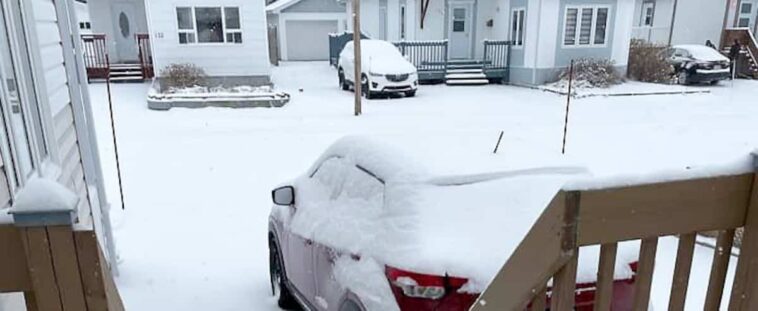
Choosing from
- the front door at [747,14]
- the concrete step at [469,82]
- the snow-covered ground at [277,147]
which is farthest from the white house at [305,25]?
the front door at [747,14]

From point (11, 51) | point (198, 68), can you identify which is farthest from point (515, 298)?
point (198, 68)

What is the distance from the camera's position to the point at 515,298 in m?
1.59

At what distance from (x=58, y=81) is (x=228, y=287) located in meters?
2.24

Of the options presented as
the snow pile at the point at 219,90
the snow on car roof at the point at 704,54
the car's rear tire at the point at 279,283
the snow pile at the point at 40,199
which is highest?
the snow pile at the point at 40,199

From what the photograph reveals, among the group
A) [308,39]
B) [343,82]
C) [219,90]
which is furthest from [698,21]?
[219,90]

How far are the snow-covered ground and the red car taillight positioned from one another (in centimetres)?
86

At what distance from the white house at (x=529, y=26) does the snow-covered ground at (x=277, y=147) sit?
1.72 m

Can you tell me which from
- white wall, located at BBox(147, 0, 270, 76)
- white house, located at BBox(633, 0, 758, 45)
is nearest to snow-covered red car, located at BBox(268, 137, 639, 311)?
white wall, located at BBox(147, 0, 270, 76)

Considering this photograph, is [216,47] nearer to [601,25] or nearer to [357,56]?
[357,56]

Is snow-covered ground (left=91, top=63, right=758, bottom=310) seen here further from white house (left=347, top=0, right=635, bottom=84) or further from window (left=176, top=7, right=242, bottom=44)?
window (left=176, top=7, right=242, bottom=44)

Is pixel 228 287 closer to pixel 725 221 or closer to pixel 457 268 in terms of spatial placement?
pixel 457 268

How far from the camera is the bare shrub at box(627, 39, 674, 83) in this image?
64.3 feet

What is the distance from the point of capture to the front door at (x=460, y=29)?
2173 centimetres

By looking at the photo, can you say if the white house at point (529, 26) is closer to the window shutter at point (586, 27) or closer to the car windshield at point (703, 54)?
the window shutter at point (586, 27)
